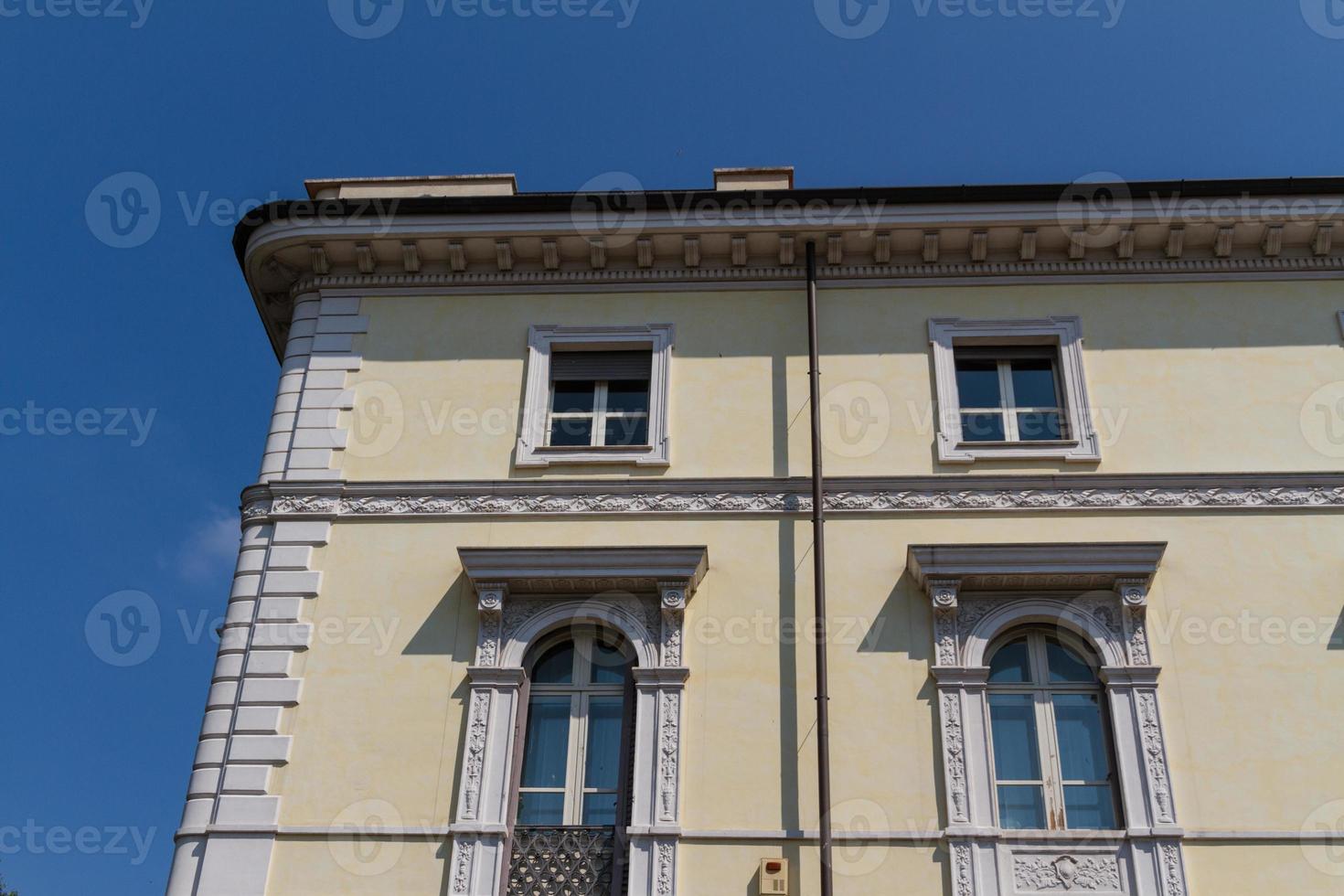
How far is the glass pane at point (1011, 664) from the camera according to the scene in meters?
14.2

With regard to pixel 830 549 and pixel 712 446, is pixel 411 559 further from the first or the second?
pixel 830 549

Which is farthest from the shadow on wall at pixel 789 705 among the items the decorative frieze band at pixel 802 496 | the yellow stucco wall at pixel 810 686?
the decorative frieze band at pixel 802 496

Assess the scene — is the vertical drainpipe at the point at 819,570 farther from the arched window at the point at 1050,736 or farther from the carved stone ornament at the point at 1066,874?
the carved stone ornament at the point at 1066,874

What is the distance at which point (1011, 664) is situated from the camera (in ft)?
47.0

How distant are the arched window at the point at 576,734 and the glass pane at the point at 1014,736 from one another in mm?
3670

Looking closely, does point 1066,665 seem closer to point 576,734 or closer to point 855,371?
point 855,371

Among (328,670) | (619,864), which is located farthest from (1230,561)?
(328,670)

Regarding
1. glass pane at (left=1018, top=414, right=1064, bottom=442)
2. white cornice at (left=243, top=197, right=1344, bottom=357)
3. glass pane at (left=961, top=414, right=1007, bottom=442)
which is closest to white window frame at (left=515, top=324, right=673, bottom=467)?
white cornice at (left=243, top=197, right=1344, bottom=357)

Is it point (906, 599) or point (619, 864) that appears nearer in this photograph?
point (619, 864)

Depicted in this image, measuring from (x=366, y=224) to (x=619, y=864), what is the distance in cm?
825

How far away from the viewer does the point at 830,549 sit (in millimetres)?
14922

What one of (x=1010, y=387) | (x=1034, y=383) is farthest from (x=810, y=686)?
(x=1034, y=383)

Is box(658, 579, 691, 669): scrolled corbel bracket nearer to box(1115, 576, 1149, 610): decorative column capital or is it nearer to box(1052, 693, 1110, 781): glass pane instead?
box(1052, 693, 1110, 781): glass pane

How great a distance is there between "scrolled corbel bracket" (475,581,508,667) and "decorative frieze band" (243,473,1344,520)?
1.15m
